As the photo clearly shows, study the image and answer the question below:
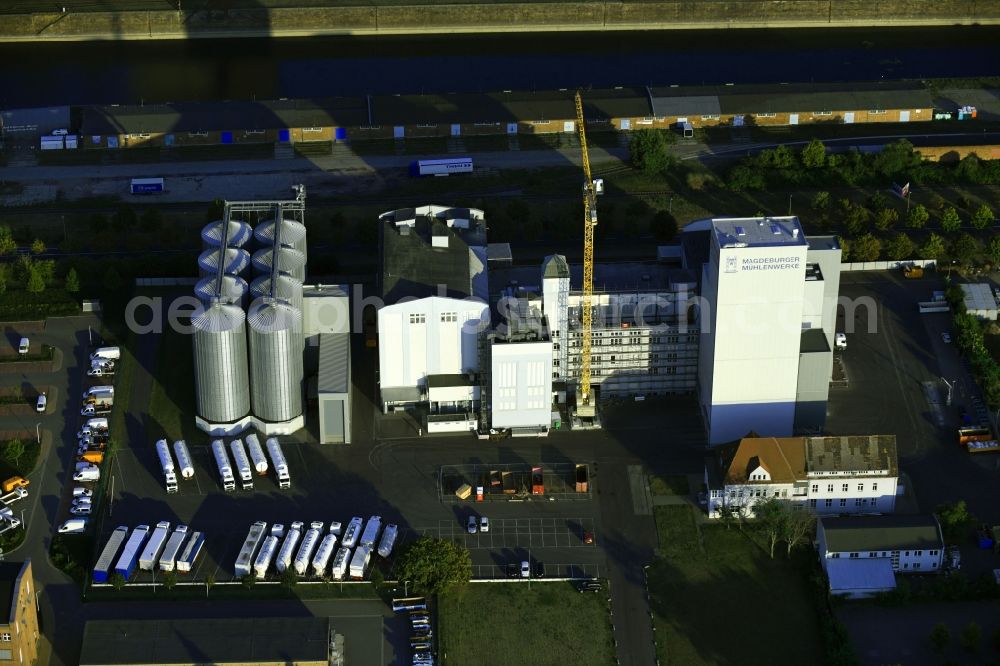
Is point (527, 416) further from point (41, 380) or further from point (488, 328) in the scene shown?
point (41, 380)

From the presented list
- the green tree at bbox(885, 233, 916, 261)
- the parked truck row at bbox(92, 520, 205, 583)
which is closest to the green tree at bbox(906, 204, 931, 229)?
the green tree at bbox(885, 233, 916, 261)

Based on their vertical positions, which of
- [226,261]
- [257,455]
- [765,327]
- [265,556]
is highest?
[226,261]

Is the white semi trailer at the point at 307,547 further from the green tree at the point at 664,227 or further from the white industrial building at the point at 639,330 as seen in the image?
the green tree at the point at 664,227

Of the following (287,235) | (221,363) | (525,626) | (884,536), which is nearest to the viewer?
(525,626)

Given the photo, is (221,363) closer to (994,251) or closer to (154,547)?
(154,547)

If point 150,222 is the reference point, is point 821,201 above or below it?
above

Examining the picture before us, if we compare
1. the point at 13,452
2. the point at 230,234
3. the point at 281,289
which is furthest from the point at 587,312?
the point at 13,452

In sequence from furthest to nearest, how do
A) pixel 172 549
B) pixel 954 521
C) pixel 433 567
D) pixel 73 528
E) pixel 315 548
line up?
pixel 73 528, pixel 315 548, pixel 954 521, pixel 172 549, pixel 433 567

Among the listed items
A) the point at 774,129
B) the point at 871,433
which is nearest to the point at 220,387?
the point at 871,433
